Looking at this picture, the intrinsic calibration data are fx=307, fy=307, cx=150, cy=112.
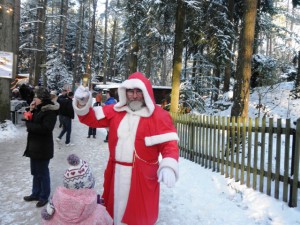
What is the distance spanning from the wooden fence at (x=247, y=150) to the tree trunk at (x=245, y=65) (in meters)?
0.55

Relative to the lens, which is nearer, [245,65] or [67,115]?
[245,65]

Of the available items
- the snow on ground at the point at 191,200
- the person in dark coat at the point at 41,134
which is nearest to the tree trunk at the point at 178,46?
the snow on ground at the point at 191,200

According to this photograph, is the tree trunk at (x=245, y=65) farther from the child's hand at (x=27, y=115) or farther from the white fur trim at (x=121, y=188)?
the white fur trim at (x=121, y=188)

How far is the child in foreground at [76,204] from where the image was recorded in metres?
3.01

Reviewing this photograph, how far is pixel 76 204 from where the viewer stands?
3008mm

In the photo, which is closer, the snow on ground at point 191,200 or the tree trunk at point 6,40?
the snow on ground at point 191,200

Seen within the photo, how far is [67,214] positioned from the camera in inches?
118

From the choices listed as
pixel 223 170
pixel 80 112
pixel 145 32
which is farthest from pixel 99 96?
pixel 80 112

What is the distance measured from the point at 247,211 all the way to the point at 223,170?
6.17 feet

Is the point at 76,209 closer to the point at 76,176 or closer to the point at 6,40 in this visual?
the point at 76,176

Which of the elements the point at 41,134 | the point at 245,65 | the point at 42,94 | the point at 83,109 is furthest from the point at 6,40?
the point at 83,109

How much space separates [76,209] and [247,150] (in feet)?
17.0

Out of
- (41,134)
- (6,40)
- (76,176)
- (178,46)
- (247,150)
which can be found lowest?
(247,150)

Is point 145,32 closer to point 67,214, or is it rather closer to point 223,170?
point 223,170
